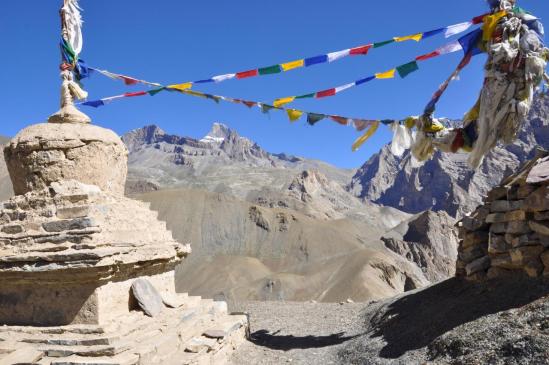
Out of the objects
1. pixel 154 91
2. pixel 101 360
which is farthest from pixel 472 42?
pixel 101 360

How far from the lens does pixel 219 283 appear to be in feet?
84.7

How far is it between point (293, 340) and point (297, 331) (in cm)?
76

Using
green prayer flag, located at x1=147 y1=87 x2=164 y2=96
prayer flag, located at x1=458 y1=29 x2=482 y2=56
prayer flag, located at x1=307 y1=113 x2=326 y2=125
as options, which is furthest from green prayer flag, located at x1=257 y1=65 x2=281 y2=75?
prayer flag, located at x1=458 y1=29 x2=482 y2=56

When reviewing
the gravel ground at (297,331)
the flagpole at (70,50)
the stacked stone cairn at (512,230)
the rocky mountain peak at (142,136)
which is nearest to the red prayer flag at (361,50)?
the stacked stone cairn at (512,230)

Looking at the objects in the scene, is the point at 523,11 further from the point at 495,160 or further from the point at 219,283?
the point at 495,160

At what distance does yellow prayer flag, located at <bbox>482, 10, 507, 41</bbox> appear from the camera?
710 cm

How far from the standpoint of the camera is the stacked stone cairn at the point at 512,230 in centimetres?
667

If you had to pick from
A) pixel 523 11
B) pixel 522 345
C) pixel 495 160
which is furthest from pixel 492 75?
pixel 495 160

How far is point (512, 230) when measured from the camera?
23.6 feet

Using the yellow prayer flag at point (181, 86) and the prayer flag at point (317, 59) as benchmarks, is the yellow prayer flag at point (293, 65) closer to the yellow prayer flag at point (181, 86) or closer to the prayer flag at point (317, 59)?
the prayer flag at point (317, 59)

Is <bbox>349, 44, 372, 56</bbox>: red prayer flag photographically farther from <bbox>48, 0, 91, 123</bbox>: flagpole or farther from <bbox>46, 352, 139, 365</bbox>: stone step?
<bbox>46, 352, 139, 365</bbox>: stone step

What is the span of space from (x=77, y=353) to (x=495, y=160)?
287 ft

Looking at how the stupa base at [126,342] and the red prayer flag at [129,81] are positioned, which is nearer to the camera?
the stupa base at [126,342]

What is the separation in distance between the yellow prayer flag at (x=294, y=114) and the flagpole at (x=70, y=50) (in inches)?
150
